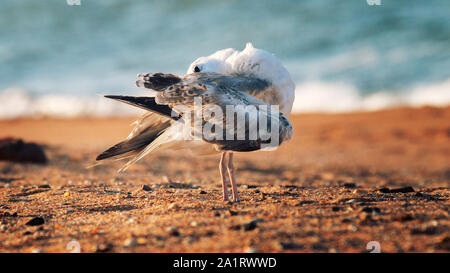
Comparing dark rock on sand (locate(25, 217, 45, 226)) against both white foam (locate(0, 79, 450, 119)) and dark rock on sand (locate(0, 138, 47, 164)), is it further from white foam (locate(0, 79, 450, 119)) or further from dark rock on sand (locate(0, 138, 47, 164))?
white foam (locate(0, 79, 450, 119))

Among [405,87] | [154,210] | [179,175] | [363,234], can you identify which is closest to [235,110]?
[154,210]

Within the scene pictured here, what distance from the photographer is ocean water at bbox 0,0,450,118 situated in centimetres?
1627

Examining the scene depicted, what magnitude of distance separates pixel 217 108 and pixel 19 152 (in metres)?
5.07

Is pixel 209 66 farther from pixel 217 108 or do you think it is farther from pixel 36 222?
pixel 36 222

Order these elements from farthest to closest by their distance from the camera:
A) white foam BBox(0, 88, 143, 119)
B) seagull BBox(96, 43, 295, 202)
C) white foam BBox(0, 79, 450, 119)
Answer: white foam BBox(0, 88, 143, 119) → white foam BBox(0, 79, 450, 119) → seagull BBox(96, 43, 295, 202)

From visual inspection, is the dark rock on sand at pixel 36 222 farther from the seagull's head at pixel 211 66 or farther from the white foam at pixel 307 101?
the white foam at pixel 307 101

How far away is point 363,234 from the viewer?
3031 millimetres

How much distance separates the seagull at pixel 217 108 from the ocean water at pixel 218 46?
10.9 m

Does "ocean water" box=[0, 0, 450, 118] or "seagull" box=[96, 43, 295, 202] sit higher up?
"ocean water" box=[0, 0, 450, 118]

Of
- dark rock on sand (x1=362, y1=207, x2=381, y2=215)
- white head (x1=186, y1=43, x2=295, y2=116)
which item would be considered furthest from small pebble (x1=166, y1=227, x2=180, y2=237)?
white head (x1=186, y1=43, x2=295, y2=116)

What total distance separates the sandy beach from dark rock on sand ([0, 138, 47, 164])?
17 cm

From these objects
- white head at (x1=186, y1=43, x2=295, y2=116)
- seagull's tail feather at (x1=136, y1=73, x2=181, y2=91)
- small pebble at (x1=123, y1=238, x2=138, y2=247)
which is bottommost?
small pebble at (x1=123, y1=238, x2=138, y2=247)

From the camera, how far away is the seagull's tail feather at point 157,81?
4.19m
